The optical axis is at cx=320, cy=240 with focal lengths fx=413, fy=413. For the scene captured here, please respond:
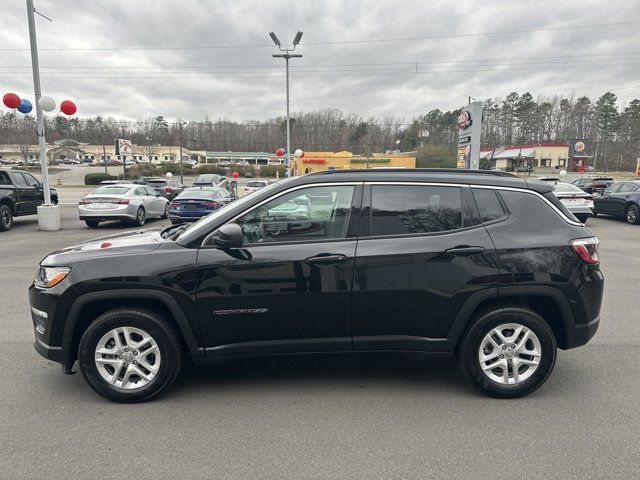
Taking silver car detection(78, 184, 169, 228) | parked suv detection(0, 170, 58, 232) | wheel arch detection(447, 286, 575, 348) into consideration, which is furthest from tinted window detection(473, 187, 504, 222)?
parked suv detection(0, 170, 58, 232)

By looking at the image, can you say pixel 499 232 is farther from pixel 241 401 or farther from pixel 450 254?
pixel 241 401

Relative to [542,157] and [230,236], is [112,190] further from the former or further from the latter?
[542,157]

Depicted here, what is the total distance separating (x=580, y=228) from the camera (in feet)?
11.1

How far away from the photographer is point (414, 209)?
3320mm

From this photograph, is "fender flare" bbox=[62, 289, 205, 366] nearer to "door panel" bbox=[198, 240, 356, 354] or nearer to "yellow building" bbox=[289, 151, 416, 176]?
"door panel" bbox=[198, 240, 356, 354]

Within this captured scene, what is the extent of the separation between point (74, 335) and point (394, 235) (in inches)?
103

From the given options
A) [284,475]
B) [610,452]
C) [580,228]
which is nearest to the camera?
[284,475]

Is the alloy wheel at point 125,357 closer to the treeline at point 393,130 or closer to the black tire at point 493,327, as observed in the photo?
the black tire at point 493,327

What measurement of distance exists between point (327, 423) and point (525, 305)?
1.85 metres

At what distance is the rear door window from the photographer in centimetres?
331

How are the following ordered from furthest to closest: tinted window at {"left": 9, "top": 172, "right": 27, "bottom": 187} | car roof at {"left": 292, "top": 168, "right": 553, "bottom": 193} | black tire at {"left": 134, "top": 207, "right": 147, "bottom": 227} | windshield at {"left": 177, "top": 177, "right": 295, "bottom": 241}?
black tire at {"left": 134, "top": 207, "right": 147, "bottom": 227}
tinted window at {"left": 9, "top": 172, "right": 27, "bottom": 187}
car roof at {"left": 292, "top": 168, "right": 553, "bottom": 193}
windshield at {"left": 177, "top": 177, "right": 295, "bottom": 241}

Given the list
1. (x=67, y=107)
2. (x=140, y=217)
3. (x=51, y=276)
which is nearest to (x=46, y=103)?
(x=67, y=107)

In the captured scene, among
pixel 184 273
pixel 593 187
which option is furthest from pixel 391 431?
pixel 593 187

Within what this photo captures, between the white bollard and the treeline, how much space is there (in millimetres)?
70631
